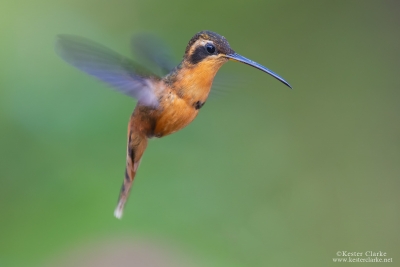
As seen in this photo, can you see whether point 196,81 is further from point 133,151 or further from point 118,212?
point 118,212

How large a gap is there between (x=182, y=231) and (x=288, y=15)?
1230 mm

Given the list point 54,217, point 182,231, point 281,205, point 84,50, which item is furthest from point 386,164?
point 84,50

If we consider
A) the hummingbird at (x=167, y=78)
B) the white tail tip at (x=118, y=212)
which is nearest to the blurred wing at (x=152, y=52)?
the hummingbird at (x=167, y=78)

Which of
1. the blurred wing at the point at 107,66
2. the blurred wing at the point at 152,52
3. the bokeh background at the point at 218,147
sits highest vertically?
the bokeh background at the point at 218,147

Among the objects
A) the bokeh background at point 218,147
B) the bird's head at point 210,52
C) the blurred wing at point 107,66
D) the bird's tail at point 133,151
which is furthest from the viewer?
the bokeh background at point 218,147

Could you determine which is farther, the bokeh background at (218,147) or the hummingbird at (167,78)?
the bokeh background at (218,147)

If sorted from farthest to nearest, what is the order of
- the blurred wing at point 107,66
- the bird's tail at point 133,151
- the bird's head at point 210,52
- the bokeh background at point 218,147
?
the bokeh background at point 218,147
the bird's tail at point 133,151
the bird's head at point 210,52
the blurred wing at point 107,66

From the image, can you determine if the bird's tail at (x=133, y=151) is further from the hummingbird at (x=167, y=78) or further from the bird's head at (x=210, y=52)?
the bird's head at (x=210, y=52)

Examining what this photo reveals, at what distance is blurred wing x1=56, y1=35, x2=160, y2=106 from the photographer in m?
0.80

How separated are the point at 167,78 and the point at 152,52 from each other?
0.68 feet

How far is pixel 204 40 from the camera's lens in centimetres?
94

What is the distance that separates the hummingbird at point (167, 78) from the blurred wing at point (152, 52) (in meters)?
0.17

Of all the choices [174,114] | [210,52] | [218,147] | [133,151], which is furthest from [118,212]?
[218,147]

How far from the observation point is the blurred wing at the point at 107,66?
2.63 feet
